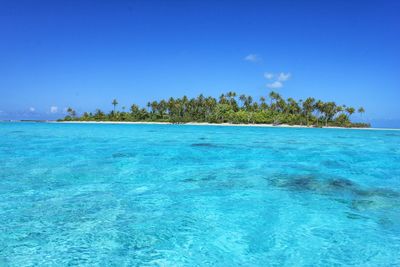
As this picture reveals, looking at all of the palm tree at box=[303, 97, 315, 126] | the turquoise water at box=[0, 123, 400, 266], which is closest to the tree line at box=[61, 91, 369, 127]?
the palm tree at box=[303, 97, 315, 126]

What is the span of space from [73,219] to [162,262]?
9.35 ft

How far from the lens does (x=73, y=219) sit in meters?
7.27

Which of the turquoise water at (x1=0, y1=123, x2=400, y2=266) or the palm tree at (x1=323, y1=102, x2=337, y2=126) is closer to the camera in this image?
the turquoise water at (x1=0, y1=123, x2=400, y2=266)

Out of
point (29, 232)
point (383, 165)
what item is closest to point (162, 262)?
point (29, 232)

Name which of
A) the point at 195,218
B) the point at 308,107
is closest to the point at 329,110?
the point at 308,107

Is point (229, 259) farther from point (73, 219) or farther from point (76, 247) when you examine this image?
point (73, 219)

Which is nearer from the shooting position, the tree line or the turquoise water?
the turquoise water

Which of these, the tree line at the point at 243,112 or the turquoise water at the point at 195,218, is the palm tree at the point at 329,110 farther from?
the turquoise water at the point at 195,218

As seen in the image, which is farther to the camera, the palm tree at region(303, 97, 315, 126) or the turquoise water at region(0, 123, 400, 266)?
the palm tree at region(303, 97, 315, 126)

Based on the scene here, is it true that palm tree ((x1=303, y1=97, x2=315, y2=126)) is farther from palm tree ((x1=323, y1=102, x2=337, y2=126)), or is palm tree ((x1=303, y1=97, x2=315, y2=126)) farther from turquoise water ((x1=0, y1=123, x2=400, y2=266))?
turquoise water ((x1=0, y1=123, x2=400, y2=266))

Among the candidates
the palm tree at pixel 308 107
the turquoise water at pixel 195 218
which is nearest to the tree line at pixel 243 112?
the palm tree at pixel 308 107

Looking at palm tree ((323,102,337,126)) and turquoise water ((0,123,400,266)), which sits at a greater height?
palm tree ((323,102,337,126))

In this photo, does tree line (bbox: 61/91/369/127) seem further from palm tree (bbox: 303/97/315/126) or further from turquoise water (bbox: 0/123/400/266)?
turquoise water (bbox: 0/123/400/266)

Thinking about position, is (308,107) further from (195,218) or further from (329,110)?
(195,218)
